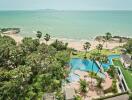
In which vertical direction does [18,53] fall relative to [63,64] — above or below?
above

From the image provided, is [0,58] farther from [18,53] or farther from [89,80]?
[89,80]

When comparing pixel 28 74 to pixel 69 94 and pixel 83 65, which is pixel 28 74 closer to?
pixel 69 94

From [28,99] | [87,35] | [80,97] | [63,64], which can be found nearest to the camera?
[28,99]

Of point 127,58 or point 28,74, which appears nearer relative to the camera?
point 28,74

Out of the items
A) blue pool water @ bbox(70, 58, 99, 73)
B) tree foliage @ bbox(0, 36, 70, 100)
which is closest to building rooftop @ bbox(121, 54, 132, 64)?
blue pool water @ bbox(70, 58, 99, 73)

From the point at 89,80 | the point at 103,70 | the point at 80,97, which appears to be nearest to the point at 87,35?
the point at 103,70

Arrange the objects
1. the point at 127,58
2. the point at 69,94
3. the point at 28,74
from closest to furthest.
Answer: the point at 69,94 → the point at 28,74 → the point at 127,58

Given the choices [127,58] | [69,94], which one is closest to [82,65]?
[127,58]

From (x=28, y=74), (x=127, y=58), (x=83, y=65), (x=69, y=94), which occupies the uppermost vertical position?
(x=28, y=74)

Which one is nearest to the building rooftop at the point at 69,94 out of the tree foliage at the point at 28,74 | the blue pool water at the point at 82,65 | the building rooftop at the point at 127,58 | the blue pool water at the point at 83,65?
the tree foliage at the point at 28,74

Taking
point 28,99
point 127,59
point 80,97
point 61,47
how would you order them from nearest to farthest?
point 28,99 < point 80,97 < point 127,59 < point 61,47

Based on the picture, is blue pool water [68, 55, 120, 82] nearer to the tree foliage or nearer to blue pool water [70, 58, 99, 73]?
blue pool water [70, 58, 99, 73]
